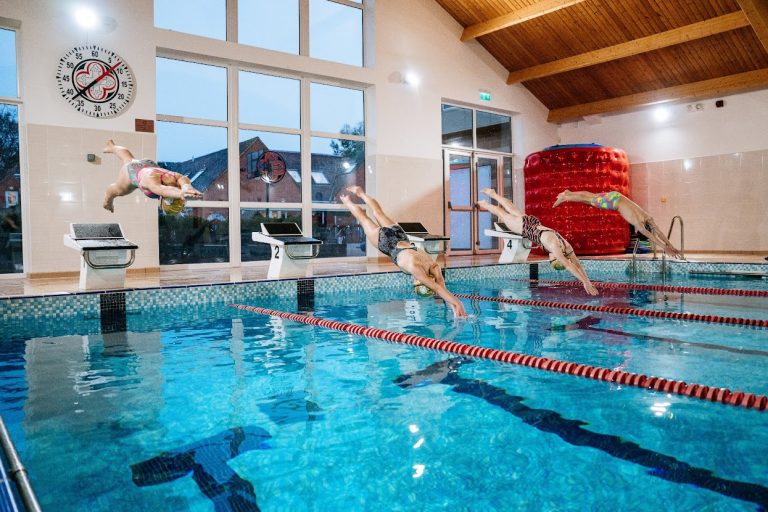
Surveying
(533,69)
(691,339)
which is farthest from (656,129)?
(691,339)

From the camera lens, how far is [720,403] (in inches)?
107

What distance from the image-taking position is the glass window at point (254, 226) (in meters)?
9.40

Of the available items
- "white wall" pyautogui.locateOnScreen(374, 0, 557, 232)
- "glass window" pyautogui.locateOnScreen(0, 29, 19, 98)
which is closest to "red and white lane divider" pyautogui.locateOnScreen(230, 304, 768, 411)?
"glass window" pyautogui.locateOnScreen(0, 29, 19, 98)

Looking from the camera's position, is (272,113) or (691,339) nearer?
(691,339)

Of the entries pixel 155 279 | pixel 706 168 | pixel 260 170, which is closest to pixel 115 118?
pixel 260 170

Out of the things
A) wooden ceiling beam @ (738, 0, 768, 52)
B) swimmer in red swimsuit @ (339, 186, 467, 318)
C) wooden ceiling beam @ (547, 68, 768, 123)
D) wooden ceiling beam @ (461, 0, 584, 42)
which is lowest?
swimmer in red swimsuit @ (339, 186, 467, 318)

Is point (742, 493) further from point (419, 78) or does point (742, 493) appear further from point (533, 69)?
point (533, 69)

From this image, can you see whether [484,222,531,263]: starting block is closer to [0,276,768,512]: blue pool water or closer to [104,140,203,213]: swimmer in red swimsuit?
[0,276,768,512]: blue pool water

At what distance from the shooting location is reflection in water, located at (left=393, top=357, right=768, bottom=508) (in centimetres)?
188

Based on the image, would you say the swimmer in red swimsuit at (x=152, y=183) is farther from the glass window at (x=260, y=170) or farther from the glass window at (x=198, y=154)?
the glass window at (x=260, y=170)

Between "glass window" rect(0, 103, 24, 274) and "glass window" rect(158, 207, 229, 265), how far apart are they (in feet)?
6.12

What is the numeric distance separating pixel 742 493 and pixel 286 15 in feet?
32.6

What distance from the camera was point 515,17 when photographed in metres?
10.4

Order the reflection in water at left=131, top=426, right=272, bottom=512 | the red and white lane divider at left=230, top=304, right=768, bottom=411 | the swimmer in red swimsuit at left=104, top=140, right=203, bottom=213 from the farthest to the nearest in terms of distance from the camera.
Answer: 1. the swimmer in red swimsuit at left=104, top=140, right=203, bottom=213
2. the red and white lane divider at left=230, top=304, right=768, bottom=411
3. the reflection in water at left=131, top=426, right=272, bottom=512
